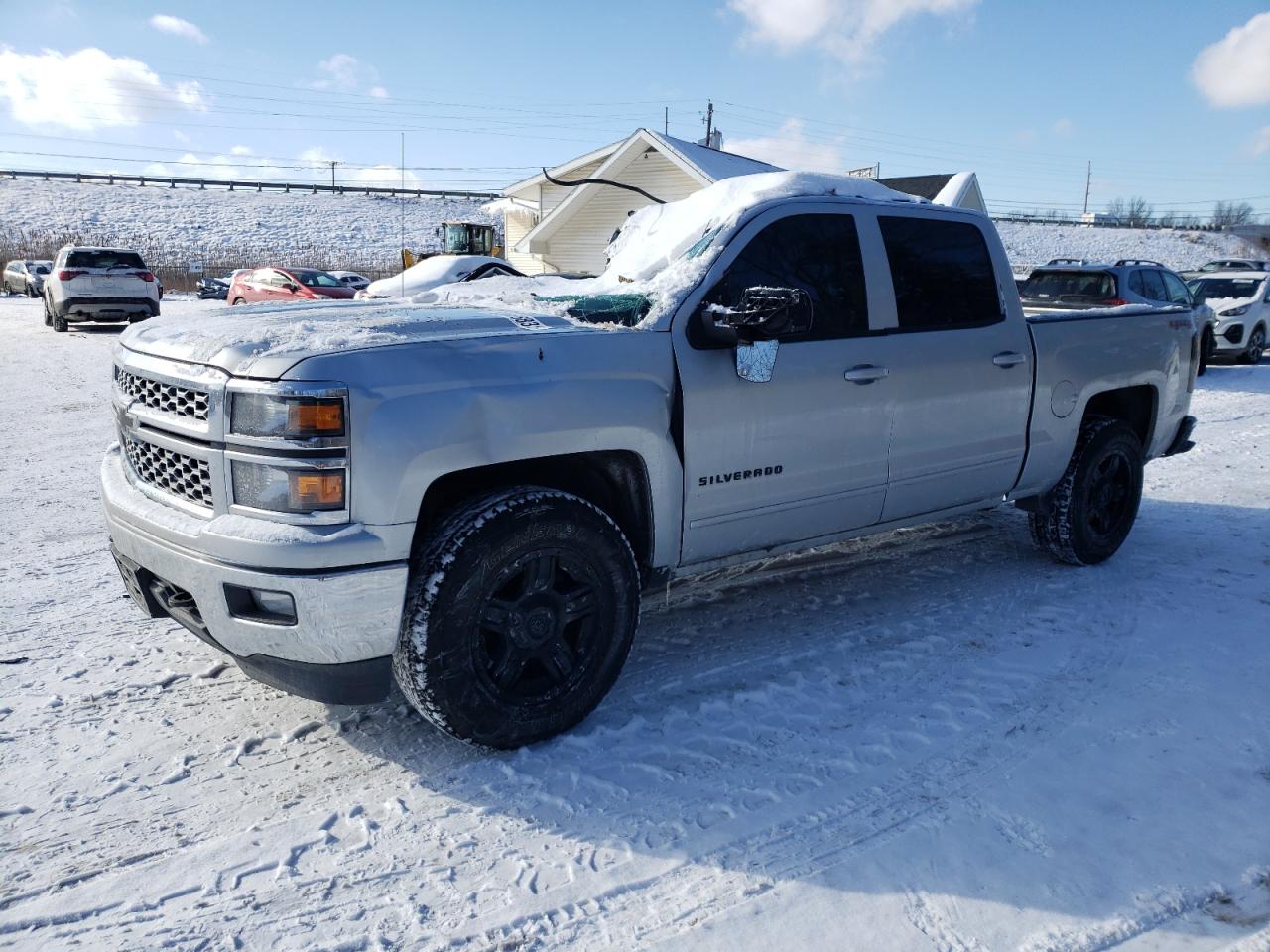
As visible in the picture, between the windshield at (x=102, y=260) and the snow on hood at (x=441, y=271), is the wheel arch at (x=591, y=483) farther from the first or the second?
A: the windshield at (x=102, y=260)

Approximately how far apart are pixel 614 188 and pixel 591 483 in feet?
69.8

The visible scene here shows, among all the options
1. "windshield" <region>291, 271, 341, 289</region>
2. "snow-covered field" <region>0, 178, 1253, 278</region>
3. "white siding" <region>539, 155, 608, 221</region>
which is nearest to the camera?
"windshield" <region>291, 271, 341, 289</region>

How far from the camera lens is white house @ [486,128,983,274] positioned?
2019 centimetres

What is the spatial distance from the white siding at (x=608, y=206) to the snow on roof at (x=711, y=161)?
64 cm

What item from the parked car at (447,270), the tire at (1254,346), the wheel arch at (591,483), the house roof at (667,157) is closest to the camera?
the wheel arch at (591,483)

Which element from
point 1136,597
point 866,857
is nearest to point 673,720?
point 866,857

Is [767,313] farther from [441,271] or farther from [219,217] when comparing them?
[219,217]

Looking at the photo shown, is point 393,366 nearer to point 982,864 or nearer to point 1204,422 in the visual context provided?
point 982,864

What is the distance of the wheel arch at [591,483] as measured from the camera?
3.28 metres

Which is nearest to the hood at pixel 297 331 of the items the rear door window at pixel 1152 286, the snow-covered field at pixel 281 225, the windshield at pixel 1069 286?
the windshield at pixel 1069 286

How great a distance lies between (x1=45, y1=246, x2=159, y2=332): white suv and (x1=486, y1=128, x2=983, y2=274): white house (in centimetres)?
886

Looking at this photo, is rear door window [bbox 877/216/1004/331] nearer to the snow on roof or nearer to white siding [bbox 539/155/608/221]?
the snow on roof

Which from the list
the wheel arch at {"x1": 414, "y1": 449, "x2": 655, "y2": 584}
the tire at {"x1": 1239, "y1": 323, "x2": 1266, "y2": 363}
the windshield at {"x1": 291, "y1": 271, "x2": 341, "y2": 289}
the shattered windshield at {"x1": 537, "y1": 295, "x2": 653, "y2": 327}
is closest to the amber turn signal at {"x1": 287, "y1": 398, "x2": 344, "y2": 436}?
the wheel arch at {"x1": 414, "y1": 449, "x2": 655, "y2": 584}

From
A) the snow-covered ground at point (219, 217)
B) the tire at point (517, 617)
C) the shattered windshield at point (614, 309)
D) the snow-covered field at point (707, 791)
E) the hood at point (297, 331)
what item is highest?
the snow-covered ground at point (219, 217)
